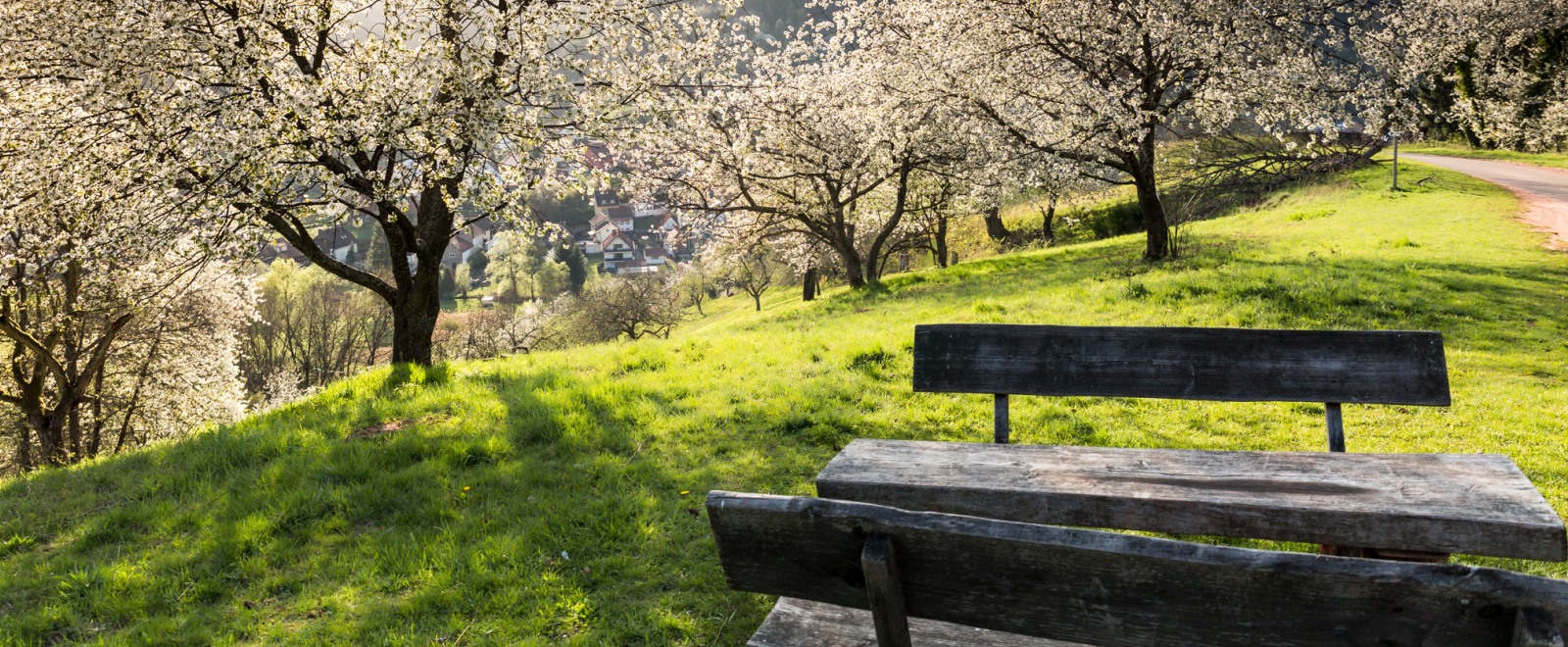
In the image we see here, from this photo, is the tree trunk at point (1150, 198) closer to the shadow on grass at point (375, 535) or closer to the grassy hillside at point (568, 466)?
the grassy hillside at point (568, 466)

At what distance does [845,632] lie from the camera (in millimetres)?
3205

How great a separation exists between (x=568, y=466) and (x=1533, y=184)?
106 feet

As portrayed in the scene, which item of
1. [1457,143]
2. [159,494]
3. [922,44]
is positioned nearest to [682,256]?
[1457,143]

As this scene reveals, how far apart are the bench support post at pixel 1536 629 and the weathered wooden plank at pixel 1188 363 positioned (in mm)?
2959

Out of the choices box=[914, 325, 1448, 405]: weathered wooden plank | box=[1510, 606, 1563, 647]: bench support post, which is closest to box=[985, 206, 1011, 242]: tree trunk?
box=[914, 325, 1448, 405]: weathered wooden plank

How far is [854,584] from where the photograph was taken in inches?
98.4

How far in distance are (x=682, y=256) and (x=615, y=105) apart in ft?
480

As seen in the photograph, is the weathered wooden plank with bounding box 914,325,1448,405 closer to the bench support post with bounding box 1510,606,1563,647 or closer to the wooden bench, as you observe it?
the wooden bench

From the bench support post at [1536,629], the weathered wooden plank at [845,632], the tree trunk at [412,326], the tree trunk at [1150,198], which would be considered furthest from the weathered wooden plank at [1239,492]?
the tree trunk at [1150,198]

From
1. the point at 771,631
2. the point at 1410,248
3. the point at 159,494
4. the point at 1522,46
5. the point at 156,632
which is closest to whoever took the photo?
the point at 771,631

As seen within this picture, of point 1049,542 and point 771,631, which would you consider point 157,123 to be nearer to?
point 771,631

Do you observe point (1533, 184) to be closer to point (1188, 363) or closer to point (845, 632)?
point (1188, 363)

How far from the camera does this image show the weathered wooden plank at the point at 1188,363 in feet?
14.4

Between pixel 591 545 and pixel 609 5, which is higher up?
pixel 609 5
